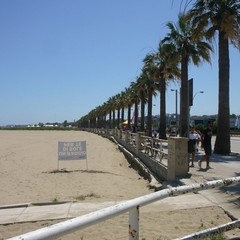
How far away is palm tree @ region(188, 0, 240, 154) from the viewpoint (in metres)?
22.2

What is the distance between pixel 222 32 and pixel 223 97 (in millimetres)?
3652

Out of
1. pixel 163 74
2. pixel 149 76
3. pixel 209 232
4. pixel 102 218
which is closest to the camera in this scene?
pixel 102 218

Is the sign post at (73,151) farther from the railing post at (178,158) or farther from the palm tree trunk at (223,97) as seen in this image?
the palm tree trunk at (223,97)

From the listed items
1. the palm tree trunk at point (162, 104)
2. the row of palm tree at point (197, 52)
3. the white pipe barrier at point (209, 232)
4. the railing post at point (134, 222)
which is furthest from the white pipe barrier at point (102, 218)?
the palm tree trunk at point (162, 104)

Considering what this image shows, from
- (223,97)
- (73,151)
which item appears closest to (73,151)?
(73,151)

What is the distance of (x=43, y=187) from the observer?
14.3m

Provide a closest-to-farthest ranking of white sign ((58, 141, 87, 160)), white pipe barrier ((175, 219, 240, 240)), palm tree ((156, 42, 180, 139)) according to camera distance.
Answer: white pipe barrier ((175, 219, 240, 240)), white sign ((58, 141, 87, 160)), palm tree ((156, 42, 180, 139))

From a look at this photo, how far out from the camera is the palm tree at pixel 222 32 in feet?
72.8

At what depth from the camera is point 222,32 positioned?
23062 mm

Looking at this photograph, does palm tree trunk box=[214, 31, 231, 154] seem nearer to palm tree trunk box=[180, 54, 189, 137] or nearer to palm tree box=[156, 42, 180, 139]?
palm tree trunk box=[180, 54, 189, 137]

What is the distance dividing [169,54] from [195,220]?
24.3m

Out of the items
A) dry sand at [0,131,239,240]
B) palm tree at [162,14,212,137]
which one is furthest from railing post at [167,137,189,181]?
palm tree at [162,14,212,137]

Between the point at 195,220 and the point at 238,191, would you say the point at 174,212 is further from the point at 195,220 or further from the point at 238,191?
the point at 238,191

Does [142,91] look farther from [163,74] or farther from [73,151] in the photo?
[73,151]
